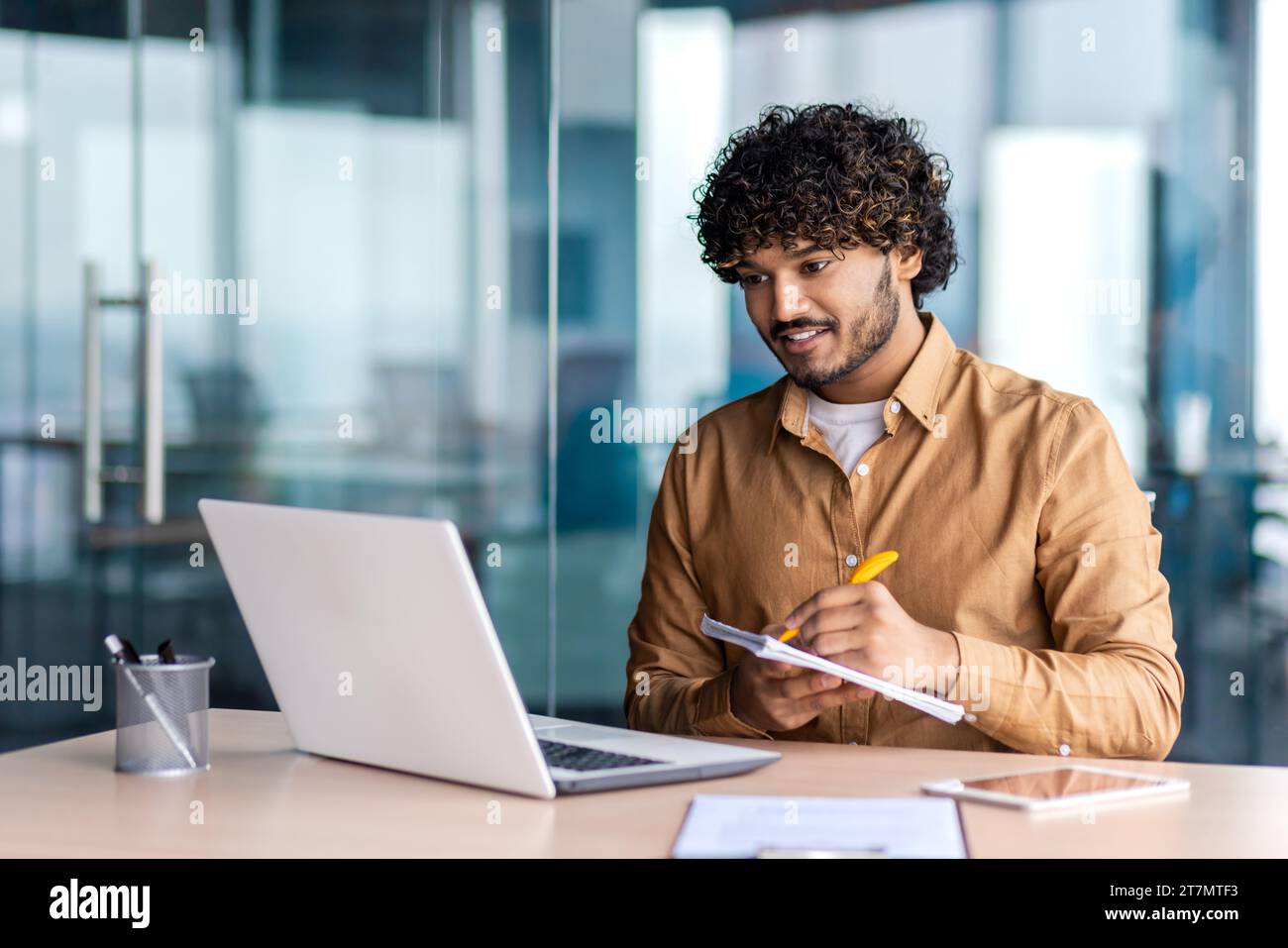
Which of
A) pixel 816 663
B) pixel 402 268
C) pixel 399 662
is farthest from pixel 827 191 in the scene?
pixel 402 268

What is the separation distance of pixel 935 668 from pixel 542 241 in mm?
2462

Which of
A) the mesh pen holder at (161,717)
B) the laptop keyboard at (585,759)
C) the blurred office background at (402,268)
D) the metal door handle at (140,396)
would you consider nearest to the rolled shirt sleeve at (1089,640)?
the laptop keyboard at (585,759)

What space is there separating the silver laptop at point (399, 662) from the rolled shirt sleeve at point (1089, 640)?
0.30m

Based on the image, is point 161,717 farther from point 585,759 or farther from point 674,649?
point 674,649

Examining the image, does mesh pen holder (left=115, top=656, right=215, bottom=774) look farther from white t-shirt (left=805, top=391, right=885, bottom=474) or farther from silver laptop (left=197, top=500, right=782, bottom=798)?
white t-shirt (left=805, top=391, right=885, bottom=474)

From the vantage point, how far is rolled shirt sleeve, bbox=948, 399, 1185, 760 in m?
1.65

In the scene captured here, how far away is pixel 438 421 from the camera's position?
388 centimetres

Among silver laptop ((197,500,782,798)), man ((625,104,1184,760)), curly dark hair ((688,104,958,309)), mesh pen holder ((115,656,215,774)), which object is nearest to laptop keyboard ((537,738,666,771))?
silver laptop ((197,500,782,798))

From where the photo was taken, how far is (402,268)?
3.88 m

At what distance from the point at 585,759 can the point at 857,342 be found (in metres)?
0.81

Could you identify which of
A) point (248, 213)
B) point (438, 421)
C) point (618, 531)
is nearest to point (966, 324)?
point (618, 531)

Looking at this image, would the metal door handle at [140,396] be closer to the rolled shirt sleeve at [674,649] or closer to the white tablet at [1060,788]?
the rolled shirt sleeve at [674,649]

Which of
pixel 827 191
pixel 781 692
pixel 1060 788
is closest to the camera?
pixel 1060 788
